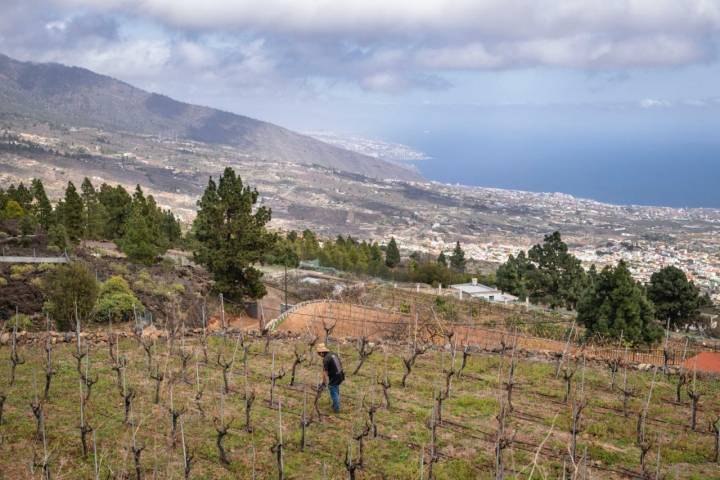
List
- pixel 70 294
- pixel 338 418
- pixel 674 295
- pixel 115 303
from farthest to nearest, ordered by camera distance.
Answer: pixel 674 295 < pixel 115 303 < pixel 70 294 < pixel 338 418

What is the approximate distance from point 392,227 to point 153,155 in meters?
82.8

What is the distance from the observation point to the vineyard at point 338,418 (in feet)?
29.3

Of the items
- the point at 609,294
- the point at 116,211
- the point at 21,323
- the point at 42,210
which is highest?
the point at 609,294

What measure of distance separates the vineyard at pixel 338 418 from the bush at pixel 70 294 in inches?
34.0

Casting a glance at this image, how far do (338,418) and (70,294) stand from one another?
8356mm

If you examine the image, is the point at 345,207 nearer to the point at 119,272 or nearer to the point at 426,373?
the point at 119,272

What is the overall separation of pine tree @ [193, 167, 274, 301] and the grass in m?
8.94

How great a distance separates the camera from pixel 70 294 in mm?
15570

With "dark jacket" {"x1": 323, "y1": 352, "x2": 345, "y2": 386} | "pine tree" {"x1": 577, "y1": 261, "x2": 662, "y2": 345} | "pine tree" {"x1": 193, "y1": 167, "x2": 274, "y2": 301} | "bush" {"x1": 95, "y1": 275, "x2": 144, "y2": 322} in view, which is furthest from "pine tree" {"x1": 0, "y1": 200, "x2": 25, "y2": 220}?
"dark jacket" {"x1": 323, "y1": 352, "x2": 345, "y2": 386}

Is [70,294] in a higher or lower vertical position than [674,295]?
lower

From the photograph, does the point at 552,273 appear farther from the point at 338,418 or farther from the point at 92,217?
the point at 338,418

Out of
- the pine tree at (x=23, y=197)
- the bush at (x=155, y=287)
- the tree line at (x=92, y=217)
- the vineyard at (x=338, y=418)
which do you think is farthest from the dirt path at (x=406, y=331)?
the pine tree at (x=23, y=197)

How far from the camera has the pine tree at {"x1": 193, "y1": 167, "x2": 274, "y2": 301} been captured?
2309 centimetres

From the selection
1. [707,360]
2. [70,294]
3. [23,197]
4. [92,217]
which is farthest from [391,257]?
[70,294]
